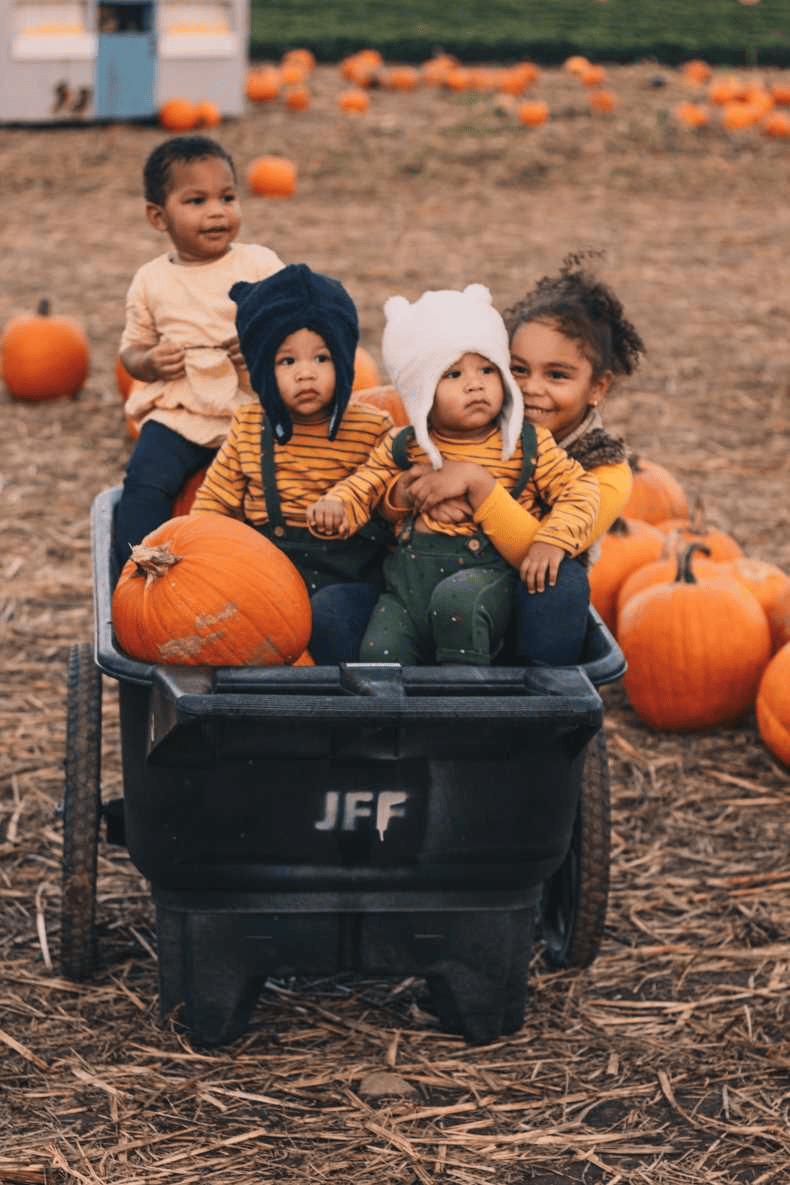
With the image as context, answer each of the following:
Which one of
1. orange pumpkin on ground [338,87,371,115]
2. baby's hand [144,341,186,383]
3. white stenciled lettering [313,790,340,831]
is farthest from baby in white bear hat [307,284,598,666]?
orange pumpkin on ground [338,87,371,115]

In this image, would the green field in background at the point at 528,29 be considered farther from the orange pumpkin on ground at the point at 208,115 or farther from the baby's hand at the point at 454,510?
the baby's hand at the point at 454,510

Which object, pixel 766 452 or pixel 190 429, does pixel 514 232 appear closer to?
pixel 766 452

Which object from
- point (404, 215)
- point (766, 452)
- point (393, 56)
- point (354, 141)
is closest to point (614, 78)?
point (393, 56)

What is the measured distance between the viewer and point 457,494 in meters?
3.22

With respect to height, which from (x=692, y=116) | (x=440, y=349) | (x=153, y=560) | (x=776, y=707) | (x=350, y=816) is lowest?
(x=776, y=707)

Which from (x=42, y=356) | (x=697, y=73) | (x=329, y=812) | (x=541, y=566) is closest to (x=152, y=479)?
(x=541, y=566)

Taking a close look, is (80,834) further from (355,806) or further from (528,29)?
(528,29)

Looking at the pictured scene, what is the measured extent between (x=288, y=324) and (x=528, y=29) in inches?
874

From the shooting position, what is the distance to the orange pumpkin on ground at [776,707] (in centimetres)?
454

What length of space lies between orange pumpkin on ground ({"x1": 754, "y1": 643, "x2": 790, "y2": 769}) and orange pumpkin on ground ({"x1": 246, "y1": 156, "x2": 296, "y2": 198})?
965 centimetres

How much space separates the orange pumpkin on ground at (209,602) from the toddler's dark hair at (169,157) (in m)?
1.41

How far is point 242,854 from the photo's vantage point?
113 inches

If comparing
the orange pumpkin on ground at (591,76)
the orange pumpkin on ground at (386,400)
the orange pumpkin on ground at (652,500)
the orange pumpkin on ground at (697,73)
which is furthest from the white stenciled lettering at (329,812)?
the orange pumpkin on ground at (697,73)

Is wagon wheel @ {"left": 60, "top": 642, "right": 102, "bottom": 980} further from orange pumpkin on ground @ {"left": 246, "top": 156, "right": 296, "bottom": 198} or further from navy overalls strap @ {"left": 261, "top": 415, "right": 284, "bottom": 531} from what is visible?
orange pumpkin on ground @ {"left": 246, "top": 156, "right": 296, "bottom": 198}
